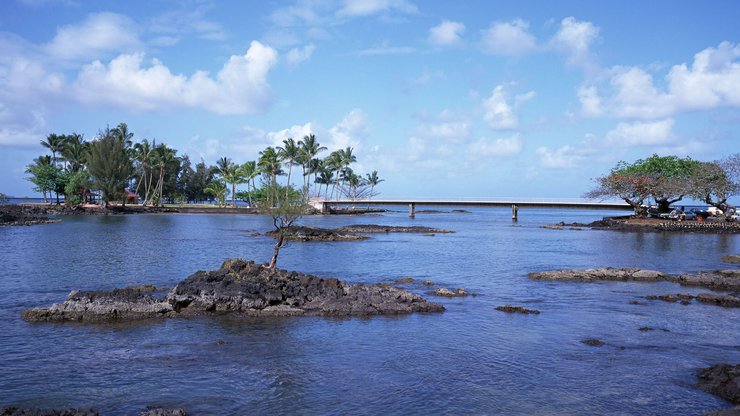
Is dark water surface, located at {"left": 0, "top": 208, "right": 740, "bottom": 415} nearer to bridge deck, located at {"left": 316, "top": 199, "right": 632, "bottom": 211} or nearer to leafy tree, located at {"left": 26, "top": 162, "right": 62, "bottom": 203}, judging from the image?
bridge deck, located at {"left": 316, "top": 199, "right": 632, "bottom": 211}

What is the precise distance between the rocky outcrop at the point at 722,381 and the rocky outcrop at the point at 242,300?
37.9 feet

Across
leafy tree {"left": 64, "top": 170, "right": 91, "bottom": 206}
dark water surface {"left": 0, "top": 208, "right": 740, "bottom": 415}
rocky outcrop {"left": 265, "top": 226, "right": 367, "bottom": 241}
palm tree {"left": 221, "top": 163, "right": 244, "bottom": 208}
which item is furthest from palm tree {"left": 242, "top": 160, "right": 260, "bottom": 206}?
dark water surface {"left": 0, "top": 208, "right": 740, "bottom": 415}

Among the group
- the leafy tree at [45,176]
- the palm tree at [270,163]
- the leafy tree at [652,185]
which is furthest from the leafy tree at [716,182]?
the leafy tree at [45,176]

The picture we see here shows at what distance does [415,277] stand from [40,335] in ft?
73.8

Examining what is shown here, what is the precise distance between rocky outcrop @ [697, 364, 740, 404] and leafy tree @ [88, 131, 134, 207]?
384 ft

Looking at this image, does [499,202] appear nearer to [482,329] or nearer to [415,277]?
[415,277]

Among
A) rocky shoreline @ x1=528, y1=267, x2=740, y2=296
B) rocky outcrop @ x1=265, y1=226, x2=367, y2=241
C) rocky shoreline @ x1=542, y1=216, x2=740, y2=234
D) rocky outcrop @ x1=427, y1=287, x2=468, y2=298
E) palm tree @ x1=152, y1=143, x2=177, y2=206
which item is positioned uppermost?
palm tree @ x1=152, y1=143, x2=177, y2=206

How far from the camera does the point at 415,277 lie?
37250mm

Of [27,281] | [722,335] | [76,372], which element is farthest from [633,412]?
[27,281]

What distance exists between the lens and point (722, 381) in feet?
51.9

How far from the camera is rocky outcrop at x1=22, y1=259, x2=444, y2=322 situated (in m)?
22.9

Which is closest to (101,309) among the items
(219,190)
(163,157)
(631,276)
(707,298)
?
(707,298)


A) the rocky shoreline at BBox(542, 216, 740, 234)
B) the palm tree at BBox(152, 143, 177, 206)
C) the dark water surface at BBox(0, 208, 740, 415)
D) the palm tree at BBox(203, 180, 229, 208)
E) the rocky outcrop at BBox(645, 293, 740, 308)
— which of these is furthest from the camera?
the palm tree at BBox(203, 180, 229, 208)

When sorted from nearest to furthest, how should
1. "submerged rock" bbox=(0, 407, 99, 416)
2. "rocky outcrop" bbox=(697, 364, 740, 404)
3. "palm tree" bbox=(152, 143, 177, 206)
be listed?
"submerged rock" bbox=(0, 407, 99, 416) < "rocky outcrop" bbox=(697, 364, 740, 404) < "palm tree" bbox=(152, 143, 177, 206)
